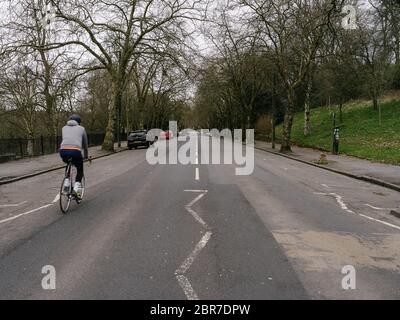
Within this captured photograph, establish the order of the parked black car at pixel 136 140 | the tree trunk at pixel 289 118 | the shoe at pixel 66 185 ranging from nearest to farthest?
the shoe at pixel 66 185 → the tree trunk at pixel 289 118 → the parked black car at pixel 136 140

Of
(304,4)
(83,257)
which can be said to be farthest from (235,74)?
(83,257)

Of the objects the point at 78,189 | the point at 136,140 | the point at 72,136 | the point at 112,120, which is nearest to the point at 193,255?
the point at 78,189

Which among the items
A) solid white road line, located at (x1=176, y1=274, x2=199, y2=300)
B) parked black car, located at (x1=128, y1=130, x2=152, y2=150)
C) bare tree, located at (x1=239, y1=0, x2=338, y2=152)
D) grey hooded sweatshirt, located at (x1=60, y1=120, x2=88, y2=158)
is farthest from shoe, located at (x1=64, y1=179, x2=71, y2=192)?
parked black car, located at (x1=128, y1=130, x2=152, y2=150)

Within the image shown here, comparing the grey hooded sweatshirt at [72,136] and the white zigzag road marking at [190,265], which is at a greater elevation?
the grey hooded sweatshirt at [72,136]

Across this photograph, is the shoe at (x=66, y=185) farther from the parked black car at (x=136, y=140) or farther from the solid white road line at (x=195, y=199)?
the parked black car at (x=136, y=140)

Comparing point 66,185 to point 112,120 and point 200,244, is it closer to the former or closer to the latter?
point 200,244

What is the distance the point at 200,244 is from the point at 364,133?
95.8 ft

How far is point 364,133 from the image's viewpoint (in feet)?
106

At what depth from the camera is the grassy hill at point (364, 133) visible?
2461cm

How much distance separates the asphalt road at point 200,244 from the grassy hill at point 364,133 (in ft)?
43.1

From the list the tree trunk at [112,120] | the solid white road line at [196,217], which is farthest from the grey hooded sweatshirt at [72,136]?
the tree trunk at [112,120]
